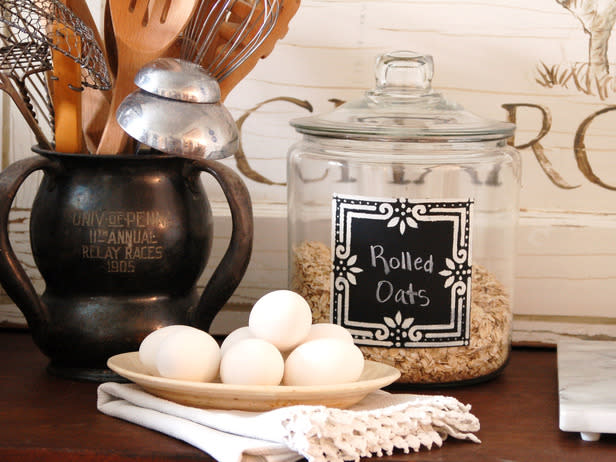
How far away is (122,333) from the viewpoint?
2.39 ft

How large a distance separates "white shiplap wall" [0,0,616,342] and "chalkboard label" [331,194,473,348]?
21 centimetres

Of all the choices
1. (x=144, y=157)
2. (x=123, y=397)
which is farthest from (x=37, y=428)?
(x=144, y=157)

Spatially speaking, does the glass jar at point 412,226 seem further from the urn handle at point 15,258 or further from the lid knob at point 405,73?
the urn handle at point 15,258

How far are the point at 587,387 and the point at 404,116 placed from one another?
262 mm

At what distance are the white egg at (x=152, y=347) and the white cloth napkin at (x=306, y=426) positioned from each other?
0.02 meters

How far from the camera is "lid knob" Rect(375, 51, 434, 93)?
30.3 inches

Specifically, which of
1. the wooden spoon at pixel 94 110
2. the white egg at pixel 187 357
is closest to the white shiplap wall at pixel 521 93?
the wooden spoon at pixel 94 110

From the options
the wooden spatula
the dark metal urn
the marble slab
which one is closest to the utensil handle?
the dark metal urn

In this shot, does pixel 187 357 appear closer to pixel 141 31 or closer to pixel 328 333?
pixel 328 333

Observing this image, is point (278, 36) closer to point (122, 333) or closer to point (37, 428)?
point (122, 333)

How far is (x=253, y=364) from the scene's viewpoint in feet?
2.04

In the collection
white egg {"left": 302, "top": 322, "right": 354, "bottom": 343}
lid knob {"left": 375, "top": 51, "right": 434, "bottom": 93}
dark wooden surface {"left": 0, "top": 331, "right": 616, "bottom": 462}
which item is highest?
lid knob {"left": 375, "top": 51, "right": 434, "bottom": 93}

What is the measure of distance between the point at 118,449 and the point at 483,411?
0.93 feet

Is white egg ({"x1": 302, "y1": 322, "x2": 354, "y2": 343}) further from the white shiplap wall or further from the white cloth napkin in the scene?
the white shiplap wall
